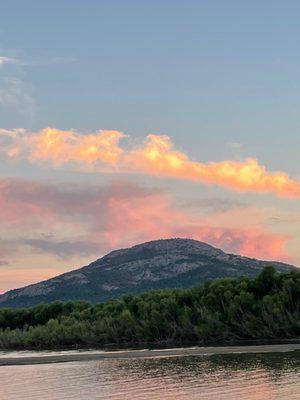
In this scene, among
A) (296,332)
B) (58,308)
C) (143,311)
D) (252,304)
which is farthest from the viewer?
(58,308)

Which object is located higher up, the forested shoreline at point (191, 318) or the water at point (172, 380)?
the forested shoreline at point (191, 318)

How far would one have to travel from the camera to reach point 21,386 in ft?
172

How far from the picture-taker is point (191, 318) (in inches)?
4250

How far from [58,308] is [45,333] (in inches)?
991

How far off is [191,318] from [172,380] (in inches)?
2354

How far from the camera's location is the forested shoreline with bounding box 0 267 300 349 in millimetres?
95250

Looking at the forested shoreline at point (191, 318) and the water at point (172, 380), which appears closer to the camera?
the water at point (172, 380)

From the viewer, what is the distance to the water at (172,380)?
40.3 metres

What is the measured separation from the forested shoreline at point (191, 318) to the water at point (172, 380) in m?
27.6

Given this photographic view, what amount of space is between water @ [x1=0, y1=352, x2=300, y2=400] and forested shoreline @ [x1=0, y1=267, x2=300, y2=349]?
90.5 ft

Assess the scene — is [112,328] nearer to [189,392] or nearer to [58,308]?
[58,308]

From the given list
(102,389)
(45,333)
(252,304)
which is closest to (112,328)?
(45,333)

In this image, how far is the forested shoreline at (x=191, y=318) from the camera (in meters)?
95.2

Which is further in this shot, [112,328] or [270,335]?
[112,328]
